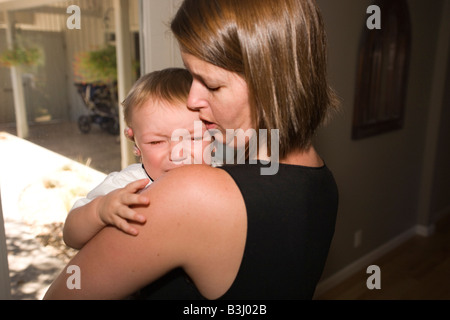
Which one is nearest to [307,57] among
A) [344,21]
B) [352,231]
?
[344,21]

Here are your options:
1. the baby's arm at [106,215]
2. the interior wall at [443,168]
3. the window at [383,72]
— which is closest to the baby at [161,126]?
the baby's arm at [106,215]

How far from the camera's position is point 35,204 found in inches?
53.8

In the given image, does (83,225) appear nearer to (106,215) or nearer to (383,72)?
(106,215)

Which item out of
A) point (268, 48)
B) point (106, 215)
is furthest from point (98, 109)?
point (268, 48)

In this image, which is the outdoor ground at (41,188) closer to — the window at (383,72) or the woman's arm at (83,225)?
the woman's arm at (83,225)

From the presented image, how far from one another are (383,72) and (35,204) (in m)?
2.80

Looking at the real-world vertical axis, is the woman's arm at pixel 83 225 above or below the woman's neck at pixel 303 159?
below

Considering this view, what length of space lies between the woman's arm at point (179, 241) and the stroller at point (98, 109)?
2.96ft

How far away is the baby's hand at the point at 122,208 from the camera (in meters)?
0.68

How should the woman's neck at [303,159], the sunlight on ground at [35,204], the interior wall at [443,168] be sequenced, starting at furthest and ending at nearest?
the interior wall at [443,168]
the sunlight on ground at [35,204]
the woman's neck at [303,159]

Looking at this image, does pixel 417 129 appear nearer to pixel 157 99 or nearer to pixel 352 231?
pixel 352 231

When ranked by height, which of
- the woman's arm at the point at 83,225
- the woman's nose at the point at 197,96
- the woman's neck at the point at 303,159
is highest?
the woman's nose at the point at 197,96

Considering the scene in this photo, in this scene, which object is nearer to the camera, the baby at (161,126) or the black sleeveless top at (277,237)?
the black sleeveless top at (277,237)
